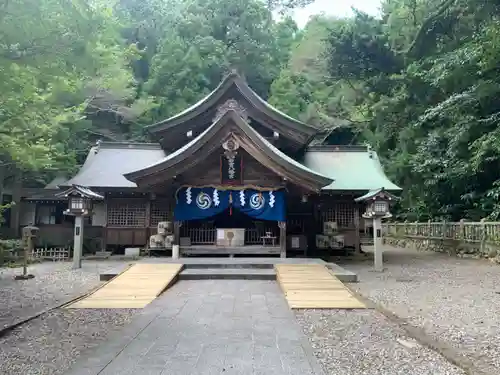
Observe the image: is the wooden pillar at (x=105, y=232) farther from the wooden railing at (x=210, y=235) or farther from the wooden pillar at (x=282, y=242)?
the wooden pillar at (x=282, y=242)

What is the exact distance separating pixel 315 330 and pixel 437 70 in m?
14.3

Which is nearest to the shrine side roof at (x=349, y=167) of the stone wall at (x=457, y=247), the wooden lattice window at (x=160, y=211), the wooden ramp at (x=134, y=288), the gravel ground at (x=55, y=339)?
the stone wall at (x=457, y=247)

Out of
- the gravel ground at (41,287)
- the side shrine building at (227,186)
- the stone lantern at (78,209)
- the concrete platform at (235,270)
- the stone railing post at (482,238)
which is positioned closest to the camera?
the gravel ground at (41,287)

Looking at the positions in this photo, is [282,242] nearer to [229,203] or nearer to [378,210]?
[229,203]

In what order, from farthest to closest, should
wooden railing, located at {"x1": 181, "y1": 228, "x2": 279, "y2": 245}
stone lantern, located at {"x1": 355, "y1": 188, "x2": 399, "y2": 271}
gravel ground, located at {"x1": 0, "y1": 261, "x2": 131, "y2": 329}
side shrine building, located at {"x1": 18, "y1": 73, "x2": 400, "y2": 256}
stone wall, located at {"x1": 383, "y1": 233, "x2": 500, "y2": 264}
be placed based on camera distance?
wooden railing, located at {"x1": 181, "y1": 228, "x2": 279, "y2": 245}, stone wall, located at {"x1": 383, "y1": 233, "x2": 500, "y2": 264}, side shrine building, located at {"x1": 18, "y1": 73, "x2": 400, "y2": 256}, stone lantern, located at {"x1": 355, "y1": 188, "x2": 399, "y2": 271}, gravel ground, located at {"x1": 0, "y1": 261, "x2": 131, "y2": 329}

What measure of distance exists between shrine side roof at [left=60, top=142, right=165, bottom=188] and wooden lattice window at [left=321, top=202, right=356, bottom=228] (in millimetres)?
7058

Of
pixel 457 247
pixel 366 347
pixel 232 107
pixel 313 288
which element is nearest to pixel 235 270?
pixel 313 288

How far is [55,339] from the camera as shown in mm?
4906

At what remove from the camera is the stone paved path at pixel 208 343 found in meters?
3.87

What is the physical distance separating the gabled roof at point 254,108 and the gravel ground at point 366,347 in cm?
965

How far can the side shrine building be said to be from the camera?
12.7 m

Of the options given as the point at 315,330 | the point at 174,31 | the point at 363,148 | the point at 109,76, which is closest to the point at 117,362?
the point at 315,330

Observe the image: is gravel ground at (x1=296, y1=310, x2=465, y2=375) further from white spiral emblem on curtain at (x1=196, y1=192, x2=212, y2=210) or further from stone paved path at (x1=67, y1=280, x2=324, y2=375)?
white spiral emblem on curtain at (x1=196, y1=192, x2=212, y2=210)

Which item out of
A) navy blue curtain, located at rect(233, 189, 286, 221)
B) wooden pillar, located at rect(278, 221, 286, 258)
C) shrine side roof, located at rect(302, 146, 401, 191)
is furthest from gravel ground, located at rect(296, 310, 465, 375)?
shrine side roof, located at rect(302, 146, 401, 191)
